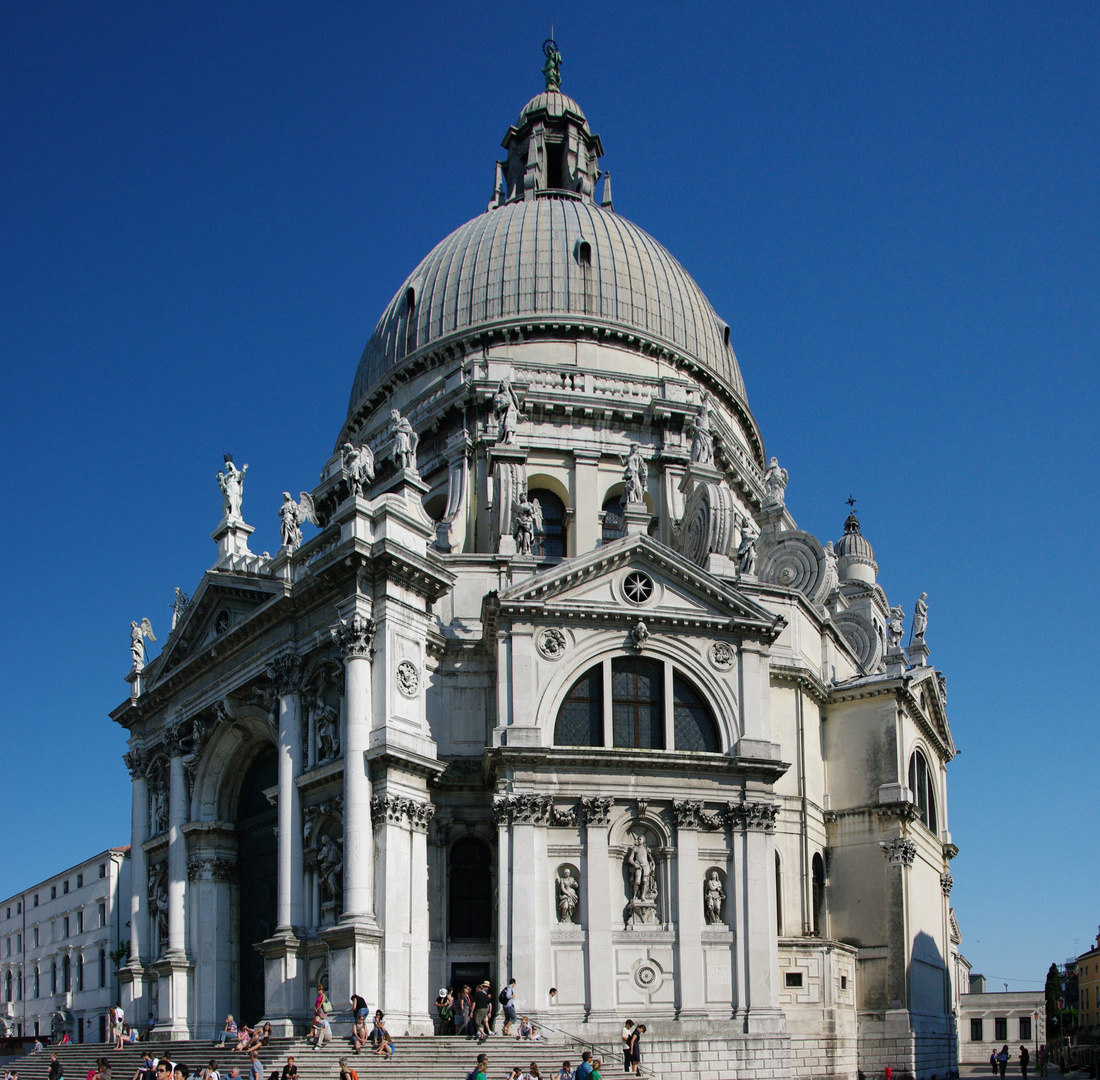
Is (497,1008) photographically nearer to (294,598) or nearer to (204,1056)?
(204,1056)

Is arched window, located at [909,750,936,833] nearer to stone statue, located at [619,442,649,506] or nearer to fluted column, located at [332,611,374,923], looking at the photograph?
stone statue, located at [619,442,649,506]

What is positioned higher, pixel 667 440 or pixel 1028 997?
pixel 667 440

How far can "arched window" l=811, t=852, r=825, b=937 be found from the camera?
38.7m

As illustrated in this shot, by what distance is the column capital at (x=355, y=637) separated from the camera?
105 ft

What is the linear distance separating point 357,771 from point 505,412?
584 inches

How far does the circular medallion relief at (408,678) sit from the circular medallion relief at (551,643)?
9.96 feet

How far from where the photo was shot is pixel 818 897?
3900 centimetres

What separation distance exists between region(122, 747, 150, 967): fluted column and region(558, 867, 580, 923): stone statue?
1564 cm

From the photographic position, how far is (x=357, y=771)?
31281 millimetres

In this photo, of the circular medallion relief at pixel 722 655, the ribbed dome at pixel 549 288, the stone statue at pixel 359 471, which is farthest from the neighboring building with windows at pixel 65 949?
the circular medallion relief at pixel 722 655

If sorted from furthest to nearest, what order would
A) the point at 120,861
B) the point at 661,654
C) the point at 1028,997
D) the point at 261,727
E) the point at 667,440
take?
the point at 1028,997 < the point at 120,861 < the point at 667,440 < the point at 261,727 < the point at 661,654

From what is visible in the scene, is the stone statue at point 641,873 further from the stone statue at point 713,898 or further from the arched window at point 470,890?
the arched window at point 470,890

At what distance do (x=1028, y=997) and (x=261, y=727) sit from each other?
55.8 metres

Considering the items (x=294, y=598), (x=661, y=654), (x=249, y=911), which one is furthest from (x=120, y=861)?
(x=661, y=654)
